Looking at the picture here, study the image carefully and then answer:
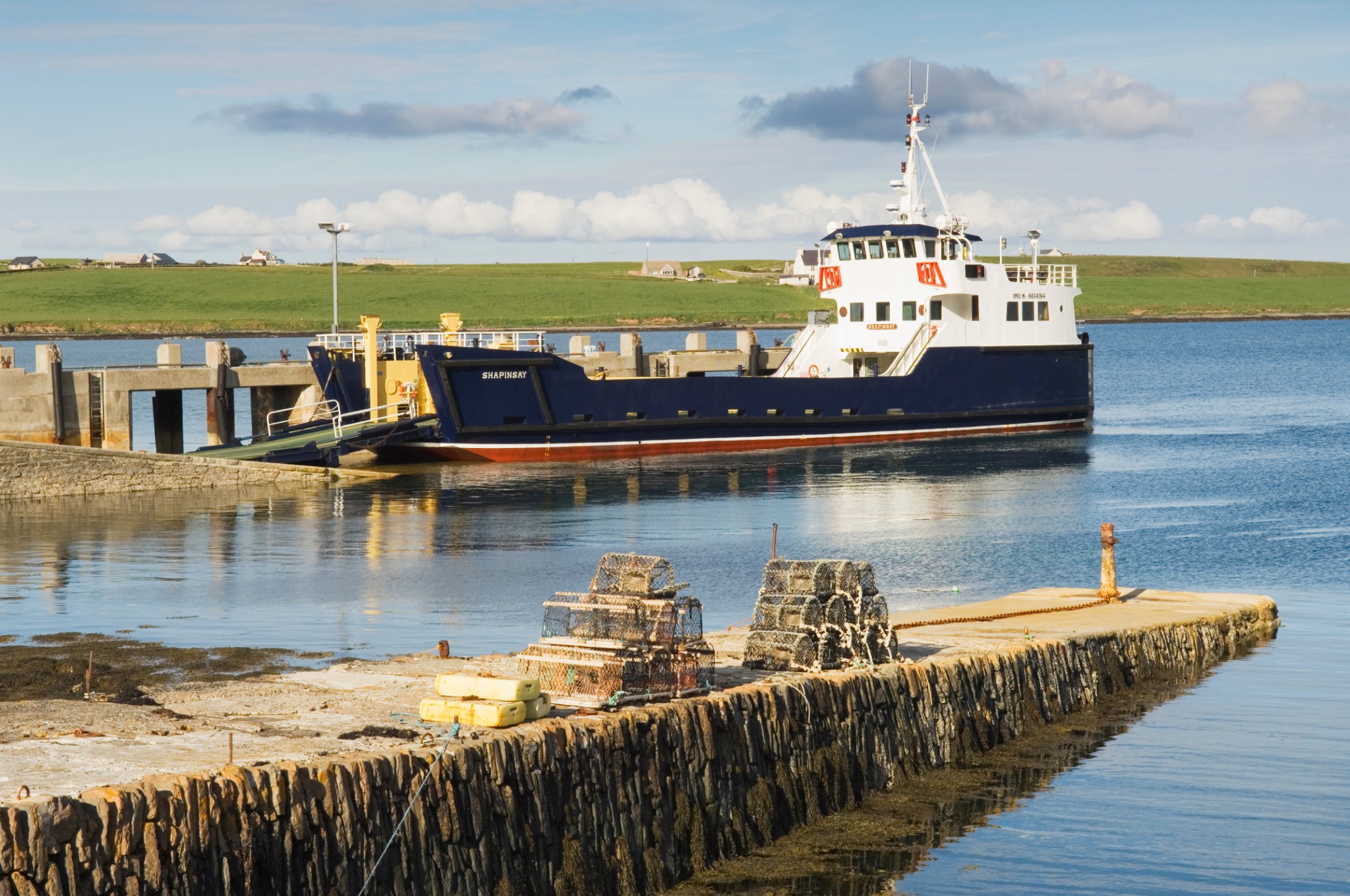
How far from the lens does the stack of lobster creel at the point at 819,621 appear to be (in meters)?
13.1

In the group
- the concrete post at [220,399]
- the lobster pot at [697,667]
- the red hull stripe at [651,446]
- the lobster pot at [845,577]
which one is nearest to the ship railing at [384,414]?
the red hull stripe at [651,446]

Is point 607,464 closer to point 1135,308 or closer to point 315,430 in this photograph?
point 315,430

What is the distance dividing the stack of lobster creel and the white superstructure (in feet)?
107

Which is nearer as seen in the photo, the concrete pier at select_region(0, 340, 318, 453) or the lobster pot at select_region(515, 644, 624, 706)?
the lobster pot at select_region(515, 644, 624, 706)

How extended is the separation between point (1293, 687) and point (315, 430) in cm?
2846

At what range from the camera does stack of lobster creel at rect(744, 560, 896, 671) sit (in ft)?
42.9

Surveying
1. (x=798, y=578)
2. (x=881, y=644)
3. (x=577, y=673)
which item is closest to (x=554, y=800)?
(x=577, y=673)

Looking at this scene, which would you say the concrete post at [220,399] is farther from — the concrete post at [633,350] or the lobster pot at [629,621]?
the lobster pot at [629,621]

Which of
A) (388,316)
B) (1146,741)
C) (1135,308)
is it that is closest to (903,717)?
(1146,741)

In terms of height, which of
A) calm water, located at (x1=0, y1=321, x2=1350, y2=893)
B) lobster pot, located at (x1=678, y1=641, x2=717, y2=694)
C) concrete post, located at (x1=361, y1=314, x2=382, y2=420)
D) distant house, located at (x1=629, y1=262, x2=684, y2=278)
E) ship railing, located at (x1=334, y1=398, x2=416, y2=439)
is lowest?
calm water, located at (x1=0, y1=321, x2=1350, y2=893)

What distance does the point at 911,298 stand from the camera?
45.7m

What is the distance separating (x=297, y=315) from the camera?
132 metres

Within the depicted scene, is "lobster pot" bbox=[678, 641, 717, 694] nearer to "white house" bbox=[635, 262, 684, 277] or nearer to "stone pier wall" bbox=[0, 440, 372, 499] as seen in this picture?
"stone pier wall" bbox=[0, 440, 372, 499]

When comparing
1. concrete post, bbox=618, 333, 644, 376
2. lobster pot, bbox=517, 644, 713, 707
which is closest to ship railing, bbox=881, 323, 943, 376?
concrete post, bbox=618, 333, 644, 376
